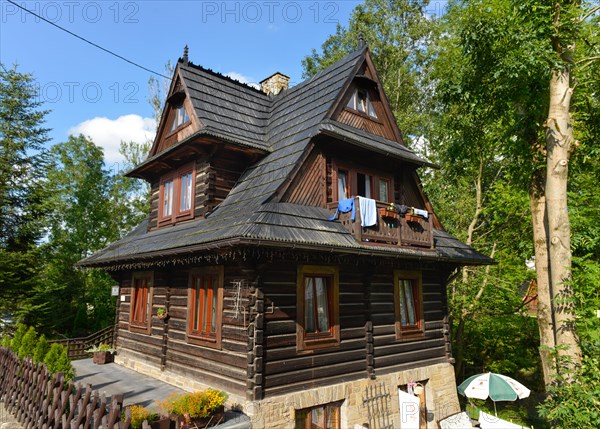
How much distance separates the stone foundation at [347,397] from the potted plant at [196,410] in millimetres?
846

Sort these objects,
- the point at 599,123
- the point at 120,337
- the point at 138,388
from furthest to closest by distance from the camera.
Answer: the point at 120,337, the point at 599,123, the point at 138,388

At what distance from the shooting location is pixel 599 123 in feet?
34.0

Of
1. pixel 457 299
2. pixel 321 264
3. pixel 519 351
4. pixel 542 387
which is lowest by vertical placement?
pixel 542 387

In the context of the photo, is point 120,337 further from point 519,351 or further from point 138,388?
point 519,351

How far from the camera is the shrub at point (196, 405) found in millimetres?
6348

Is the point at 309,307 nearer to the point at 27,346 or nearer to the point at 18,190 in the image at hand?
the point at 27,346

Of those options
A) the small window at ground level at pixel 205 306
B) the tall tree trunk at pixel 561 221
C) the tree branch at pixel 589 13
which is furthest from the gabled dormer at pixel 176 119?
the tree branch at pixel 589 13

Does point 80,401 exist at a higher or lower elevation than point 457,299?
lower

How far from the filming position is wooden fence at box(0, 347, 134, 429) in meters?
5.77

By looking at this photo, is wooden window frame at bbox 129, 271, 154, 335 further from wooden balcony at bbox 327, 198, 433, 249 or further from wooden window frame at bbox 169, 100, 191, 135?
wooden balcony at bbox 327, 198, 433, 249

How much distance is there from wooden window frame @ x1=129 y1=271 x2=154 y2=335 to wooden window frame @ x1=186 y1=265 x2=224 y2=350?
99.9 inches

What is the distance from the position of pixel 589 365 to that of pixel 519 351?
11.4 metres

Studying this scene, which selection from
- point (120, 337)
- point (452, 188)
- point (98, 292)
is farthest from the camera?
A: point (98, 292)

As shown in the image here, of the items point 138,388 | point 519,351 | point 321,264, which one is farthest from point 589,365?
point 519,351
